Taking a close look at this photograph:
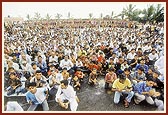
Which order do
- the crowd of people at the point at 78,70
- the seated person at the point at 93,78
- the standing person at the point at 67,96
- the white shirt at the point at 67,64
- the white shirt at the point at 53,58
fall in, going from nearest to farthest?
the standing person at the point at 67,96 → the crowd of people at the point at 78,70 → the seated person at the point at 93,78 → the white shirt at the point at 67,64 → the white shirt at the point at 53,58

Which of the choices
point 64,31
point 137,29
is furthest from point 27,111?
point 137,29

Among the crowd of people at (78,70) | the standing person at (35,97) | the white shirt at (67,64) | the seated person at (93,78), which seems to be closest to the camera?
the standing person at (35,97)

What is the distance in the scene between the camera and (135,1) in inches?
175

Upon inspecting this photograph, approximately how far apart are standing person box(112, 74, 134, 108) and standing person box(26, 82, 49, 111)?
150 cm

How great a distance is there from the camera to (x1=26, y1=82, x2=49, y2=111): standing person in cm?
442

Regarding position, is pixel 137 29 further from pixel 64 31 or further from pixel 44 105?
pixel 44 105

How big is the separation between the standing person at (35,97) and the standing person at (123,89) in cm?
150

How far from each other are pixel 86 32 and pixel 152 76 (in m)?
7.31

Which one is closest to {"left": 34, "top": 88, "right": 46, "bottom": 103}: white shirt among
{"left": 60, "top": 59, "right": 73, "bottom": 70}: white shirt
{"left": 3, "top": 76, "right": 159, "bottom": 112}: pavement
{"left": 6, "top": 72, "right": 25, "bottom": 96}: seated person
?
{"left": 3, "top": 76, "right": 159, "bottom": 112}: pavement

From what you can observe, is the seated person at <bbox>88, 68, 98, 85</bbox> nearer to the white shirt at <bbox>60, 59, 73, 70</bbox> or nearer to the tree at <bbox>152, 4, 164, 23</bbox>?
the white shirt at <bbox>60, 59, 73, 70</bbox>

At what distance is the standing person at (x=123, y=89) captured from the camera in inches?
190

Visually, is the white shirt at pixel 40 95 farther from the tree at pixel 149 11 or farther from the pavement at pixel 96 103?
the tree at pixel 149 11

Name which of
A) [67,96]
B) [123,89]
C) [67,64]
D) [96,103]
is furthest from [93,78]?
[67,96]

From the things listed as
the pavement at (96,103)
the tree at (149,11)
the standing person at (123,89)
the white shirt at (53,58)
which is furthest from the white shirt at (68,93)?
the tree at (149,11)
